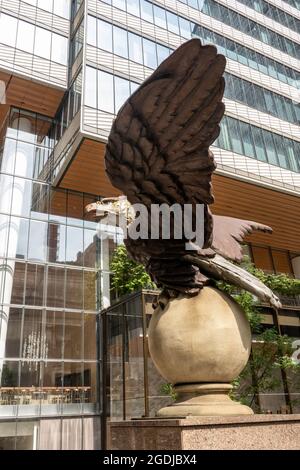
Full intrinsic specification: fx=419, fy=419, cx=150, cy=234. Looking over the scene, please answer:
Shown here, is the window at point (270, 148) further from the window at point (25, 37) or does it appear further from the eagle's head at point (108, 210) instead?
the window at point (25, 37)

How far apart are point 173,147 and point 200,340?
1.79m

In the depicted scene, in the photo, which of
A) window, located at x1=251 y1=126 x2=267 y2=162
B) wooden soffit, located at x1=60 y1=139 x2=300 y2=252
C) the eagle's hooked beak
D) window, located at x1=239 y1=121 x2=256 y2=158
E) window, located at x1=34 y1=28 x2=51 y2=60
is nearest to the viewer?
wooden soffit, located at x1=60 y1=139 x2=300 y2=252

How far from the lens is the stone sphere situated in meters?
3.73

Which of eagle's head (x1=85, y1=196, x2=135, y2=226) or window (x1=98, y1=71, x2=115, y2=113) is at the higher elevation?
window (x1=98, y1=71, x2=115, y2=113)

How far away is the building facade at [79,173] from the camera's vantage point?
14.5 m

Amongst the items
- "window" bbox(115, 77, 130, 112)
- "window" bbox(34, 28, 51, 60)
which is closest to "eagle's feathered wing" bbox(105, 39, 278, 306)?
"window" bbox(115, 77, 130, 112)

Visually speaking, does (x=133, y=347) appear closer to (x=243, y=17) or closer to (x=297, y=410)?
(x=297, y=410)

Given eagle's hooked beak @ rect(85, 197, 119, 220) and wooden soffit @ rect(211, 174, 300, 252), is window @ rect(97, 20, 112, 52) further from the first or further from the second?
wooden soffit @ rect(211, 174, 300, 252)

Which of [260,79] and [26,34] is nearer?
[26,34]

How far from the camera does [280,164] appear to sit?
19.8 meters

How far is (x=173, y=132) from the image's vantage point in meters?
3.88

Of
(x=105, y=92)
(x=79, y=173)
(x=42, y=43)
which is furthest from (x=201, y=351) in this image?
(x=42, y=43)
